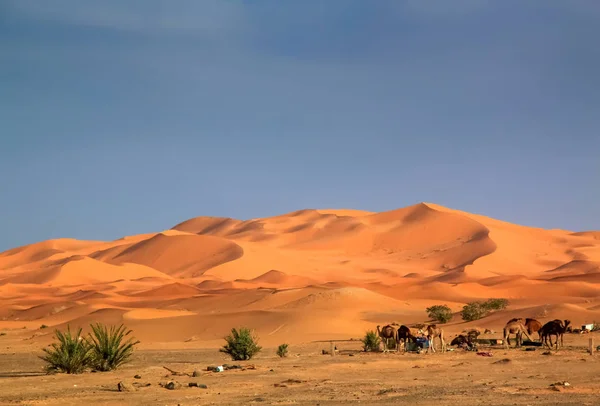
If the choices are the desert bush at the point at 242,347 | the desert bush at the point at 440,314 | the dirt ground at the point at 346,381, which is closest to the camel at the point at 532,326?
the dirt ground at the point at 346,381

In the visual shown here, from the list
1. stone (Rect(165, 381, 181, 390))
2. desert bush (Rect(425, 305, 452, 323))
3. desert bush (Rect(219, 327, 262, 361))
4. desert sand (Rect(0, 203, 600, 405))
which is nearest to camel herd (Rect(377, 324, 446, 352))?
desert sand (Rect(0, 203, 600, 405))

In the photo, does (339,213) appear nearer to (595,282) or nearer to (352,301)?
(595,282)

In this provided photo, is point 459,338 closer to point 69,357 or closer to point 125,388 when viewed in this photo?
point 69,357

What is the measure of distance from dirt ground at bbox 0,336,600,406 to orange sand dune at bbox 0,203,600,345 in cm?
1209

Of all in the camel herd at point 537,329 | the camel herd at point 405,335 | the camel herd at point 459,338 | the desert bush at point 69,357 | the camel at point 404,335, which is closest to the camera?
the desert bush at point 69,357

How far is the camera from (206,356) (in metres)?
27.4

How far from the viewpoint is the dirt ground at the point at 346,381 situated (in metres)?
14.9

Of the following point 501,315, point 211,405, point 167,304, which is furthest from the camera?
point 167,304

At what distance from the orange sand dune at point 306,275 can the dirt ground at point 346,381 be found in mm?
12089

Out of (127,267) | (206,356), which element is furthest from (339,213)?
(206,356)

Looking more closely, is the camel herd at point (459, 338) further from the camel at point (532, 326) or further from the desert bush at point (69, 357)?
the desert bush at point (69, 357)

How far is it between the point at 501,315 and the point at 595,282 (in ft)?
76.5

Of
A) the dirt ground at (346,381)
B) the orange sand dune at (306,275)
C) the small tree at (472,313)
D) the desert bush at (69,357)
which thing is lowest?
the dirt ground at (346,381)

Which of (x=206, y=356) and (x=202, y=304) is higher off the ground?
(x=202, y=304)
